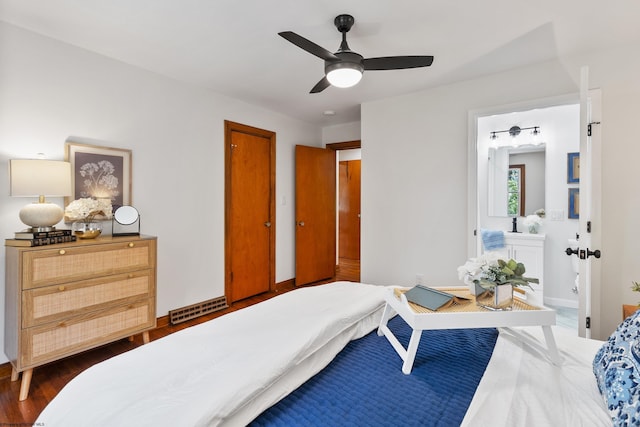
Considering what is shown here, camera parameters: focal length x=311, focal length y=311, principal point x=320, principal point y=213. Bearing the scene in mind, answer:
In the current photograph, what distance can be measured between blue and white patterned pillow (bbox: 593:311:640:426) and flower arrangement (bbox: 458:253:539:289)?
0.34 metres

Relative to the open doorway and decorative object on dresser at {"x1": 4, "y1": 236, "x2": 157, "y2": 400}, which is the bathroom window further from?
decorative object on dresser at {"x1": 4, "y1": 236, "x2": 157, "y2": 400}

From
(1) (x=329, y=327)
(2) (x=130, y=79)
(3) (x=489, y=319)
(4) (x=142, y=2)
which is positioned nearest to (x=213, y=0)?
(4) (x=142, y=2)

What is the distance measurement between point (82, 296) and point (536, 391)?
8.49ft

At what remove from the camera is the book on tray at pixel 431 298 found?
1.28 metres

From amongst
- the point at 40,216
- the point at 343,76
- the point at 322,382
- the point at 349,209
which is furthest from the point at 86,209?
the point at 349,209

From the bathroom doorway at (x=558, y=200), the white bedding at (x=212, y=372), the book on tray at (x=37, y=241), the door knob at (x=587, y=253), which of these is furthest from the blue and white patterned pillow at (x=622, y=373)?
the book on tray at (x=37, y=241)

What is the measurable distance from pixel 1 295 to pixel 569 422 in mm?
3106

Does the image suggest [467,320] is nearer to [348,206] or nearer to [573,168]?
[573,168]

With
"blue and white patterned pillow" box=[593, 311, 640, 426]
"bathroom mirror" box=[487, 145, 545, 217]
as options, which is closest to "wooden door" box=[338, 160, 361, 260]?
"bathroom mirror" box=[487, 145, 545, 217]

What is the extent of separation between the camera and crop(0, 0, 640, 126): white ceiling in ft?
6.32

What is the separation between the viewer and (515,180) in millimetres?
3965

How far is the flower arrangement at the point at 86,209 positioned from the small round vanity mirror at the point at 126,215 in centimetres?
10

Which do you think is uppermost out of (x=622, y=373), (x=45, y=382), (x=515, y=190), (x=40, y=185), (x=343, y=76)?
(x=343, y=76)

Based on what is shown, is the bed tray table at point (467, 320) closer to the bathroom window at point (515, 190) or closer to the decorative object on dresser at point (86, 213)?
the decorative object on dresser at point (86, 213)
